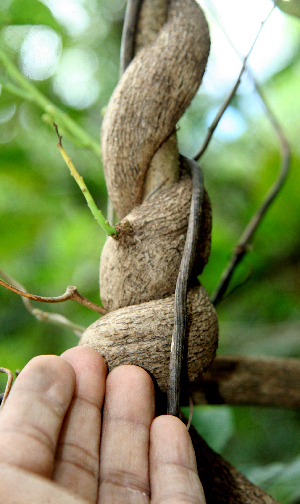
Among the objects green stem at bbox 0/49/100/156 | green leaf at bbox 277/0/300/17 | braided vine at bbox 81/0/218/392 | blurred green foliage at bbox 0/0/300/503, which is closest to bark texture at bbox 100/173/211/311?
braided vine at bbox 81/0/218/392

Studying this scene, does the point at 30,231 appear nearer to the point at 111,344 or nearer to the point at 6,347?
the point at 6,347

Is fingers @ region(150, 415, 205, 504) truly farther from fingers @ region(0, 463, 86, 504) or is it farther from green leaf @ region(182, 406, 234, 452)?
green leaf @ region(182, 406, 234, 452)

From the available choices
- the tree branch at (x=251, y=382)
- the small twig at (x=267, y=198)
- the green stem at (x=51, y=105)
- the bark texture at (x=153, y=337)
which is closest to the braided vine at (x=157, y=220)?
the bark texture at (x=153, y=337)

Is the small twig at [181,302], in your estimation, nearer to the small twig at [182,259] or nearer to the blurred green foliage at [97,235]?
the small twig at [182,259]

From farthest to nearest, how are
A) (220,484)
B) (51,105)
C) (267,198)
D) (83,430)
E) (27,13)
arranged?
(267,198)
(27,13)
(51,105)
(220,484)
(83,430)

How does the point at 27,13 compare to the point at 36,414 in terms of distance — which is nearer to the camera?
the point at 36,414

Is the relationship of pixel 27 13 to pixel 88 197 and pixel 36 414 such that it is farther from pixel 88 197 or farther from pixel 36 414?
pixel 36 414

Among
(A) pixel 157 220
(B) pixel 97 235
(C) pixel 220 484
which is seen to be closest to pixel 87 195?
(A) pixel 157 220
